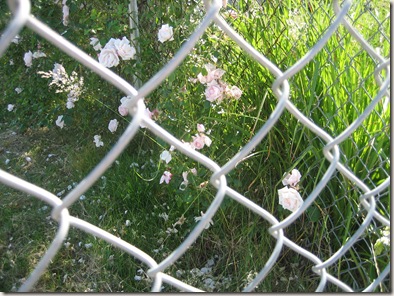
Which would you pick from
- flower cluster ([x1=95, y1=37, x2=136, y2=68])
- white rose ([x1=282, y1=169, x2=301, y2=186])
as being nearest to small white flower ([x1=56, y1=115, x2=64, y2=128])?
flower cluster ([x1=95, y1=37, x2=136, y2=68])

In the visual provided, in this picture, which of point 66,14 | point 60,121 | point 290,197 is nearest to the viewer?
point 290,197

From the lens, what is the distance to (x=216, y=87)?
2.00 meters

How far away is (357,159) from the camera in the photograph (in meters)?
2.03

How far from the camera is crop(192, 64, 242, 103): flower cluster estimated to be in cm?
199

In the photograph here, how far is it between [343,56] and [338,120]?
0.29 meters

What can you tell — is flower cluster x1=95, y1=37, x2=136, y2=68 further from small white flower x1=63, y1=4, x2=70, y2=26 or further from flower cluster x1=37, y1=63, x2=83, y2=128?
small white flower x1=63, y1=4, x2=70, y2=26

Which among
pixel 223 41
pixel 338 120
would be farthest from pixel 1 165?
pixel 338 120

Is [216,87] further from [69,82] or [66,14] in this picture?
[66,14]

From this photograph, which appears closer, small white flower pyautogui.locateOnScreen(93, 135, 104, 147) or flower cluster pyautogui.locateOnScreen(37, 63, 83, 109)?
flower cluster pyautogui.locateOnScreen(37, 63, 83, 109)

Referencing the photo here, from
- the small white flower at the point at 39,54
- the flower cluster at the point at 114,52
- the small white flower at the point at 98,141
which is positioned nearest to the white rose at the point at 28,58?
the small white flower at the point at 39,54

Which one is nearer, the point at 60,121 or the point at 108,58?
the point at 108,58

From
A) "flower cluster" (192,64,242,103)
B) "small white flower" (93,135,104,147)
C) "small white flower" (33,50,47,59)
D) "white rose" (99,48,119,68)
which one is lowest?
"small white flower" (93,135,104,147)

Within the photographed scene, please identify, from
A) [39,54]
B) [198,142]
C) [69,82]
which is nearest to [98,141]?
[69,82]

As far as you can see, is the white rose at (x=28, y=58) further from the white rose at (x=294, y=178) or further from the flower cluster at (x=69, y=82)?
Result: the white rose at (x=294, y=178)
